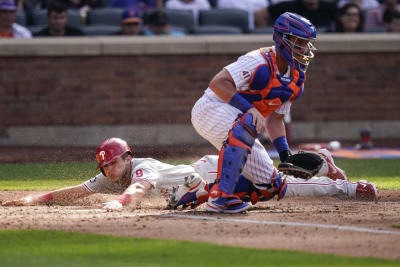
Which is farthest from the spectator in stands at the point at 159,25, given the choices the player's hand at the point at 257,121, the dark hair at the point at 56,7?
the player's hand at the point at 257,121

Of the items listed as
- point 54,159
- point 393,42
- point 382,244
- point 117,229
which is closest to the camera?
point 382,244

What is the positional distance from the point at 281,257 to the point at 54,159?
743 cm

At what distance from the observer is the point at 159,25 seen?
564 inches

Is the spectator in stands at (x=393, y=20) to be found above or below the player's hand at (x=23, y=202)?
above

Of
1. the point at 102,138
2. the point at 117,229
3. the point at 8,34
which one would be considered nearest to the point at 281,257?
the point at 117,229

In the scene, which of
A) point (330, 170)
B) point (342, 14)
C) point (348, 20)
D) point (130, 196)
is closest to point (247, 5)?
point (342, 14)

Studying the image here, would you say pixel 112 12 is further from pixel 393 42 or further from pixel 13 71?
pixel 393 42

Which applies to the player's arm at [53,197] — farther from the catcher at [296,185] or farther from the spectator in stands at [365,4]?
the spectator in stands at [365,4]

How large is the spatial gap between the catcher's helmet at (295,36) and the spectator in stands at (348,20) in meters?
7.85

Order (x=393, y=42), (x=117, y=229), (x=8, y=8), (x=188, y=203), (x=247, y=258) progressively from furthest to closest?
(x=393, y=42) < (x=8, y=8) < (x=188, y=203) < (x=117, y=229) < (x=247, y=258)

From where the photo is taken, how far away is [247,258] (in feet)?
16.3

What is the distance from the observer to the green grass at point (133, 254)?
4.84 metres

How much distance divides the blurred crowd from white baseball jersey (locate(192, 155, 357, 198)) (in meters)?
6.65

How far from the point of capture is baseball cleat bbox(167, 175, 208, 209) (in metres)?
6.89
